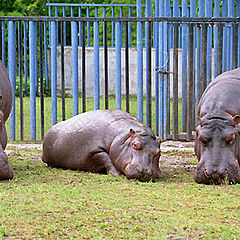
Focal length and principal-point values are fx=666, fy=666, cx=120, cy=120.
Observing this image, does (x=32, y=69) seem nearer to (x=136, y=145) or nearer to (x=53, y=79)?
(x=53, y=79)

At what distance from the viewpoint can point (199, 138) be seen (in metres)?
6.86

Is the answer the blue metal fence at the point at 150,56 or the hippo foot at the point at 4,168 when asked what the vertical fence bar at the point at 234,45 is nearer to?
the blue metal fence at the point at 150,56

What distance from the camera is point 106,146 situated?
24.9 feet

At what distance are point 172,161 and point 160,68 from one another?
254cm

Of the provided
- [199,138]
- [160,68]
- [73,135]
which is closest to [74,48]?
[160,68]

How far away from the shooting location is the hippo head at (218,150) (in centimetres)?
665

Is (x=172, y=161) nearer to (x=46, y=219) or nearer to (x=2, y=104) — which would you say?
Result: (x=2, y=104)

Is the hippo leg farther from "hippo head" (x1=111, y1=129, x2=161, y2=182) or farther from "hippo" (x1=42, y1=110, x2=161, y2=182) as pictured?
"hippo head" (x1=111, y1=129, x2=161, y2=182)

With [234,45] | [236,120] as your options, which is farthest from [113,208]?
[234,45]

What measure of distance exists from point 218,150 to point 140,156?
823mm

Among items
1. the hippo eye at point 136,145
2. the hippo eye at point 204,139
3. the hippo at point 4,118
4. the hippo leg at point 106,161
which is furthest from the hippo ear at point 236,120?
the hippo at point 4,118

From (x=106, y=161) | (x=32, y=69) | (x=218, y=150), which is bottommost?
(x=106, y=161)

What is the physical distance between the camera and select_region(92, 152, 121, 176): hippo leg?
7.43 metres

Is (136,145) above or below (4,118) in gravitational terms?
below
